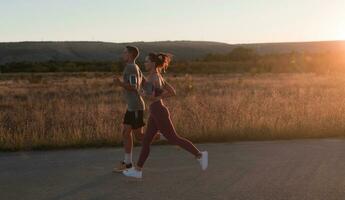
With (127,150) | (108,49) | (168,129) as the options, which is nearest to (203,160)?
(168,129)

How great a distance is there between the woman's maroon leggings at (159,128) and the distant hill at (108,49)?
119029mm

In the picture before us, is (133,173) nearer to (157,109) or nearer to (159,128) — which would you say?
(159,128)

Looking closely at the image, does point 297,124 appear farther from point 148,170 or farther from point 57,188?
point 57,188

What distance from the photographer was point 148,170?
7.96 m

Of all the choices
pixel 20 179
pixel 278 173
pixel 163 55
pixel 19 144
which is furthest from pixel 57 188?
pixel 19 144

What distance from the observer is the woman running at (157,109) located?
290 inches

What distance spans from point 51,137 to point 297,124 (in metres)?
4.84

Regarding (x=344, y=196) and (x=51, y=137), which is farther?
(x=51, y=137)

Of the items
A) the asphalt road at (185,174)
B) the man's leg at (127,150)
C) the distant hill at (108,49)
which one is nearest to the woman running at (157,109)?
the asphalt road at (185,174)

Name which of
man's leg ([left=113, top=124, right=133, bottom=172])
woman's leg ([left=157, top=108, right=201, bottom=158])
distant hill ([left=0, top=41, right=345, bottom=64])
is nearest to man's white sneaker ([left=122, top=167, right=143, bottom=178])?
man's leg ([left=113, top=124, right=133, bottom=172])

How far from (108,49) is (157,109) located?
151882mm

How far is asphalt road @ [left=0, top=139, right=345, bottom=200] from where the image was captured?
21.6ft

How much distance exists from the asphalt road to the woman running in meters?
0.22

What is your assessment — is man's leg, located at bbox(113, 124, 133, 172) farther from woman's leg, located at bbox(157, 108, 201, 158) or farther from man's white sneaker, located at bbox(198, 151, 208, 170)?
man's white sneaker, located at bbox(198, 151, 208, 170)
